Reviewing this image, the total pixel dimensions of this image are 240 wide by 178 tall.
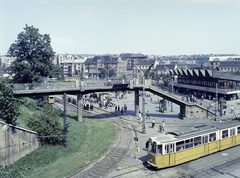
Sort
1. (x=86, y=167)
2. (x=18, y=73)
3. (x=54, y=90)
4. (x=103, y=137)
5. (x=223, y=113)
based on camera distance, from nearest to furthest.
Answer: (x=86, y=167) < (x=103, y=137) < (x=54, y=90) < (x=223, y=113) < (x=18, y=73)

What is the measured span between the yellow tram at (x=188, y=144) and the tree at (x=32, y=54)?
32591mm

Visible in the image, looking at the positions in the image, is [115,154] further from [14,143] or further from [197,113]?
[197,113]

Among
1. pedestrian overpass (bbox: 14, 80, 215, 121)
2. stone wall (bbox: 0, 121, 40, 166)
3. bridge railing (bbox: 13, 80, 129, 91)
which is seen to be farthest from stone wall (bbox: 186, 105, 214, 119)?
stone wall (bbox: 0, 121, 40, 166)

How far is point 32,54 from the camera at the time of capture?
2003 inches

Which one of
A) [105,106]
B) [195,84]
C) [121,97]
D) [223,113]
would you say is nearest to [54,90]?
[105,106]

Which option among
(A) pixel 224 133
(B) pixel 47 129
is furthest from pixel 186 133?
(B) pixel 47 129

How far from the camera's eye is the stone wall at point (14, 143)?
2558cm

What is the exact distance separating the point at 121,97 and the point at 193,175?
50495mm

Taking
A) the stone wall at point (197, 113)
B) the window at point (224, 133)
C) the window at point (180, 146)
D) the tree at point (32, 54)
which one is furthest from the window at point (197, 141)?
the tree at point (32, 54)

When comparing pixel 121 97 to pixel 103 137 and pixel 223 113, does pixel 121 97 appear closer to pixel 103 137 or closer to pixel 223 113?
pixel 223 113

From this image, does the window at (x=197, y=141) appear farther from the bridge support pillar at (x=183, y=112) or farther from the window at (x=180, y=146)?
the bridge support pillar at (x=183, y=112)

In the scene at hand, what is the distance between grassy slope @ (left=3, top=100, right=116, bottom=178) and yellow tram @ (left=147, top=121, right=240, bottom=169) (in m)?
6.97

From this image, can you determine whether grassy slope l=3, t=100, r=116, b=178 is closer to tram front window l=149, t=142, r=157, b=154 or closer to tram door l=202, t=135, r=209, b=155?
tram front window l=149, t=142, r=157, b=154

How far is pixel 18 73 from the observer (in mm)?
49375
